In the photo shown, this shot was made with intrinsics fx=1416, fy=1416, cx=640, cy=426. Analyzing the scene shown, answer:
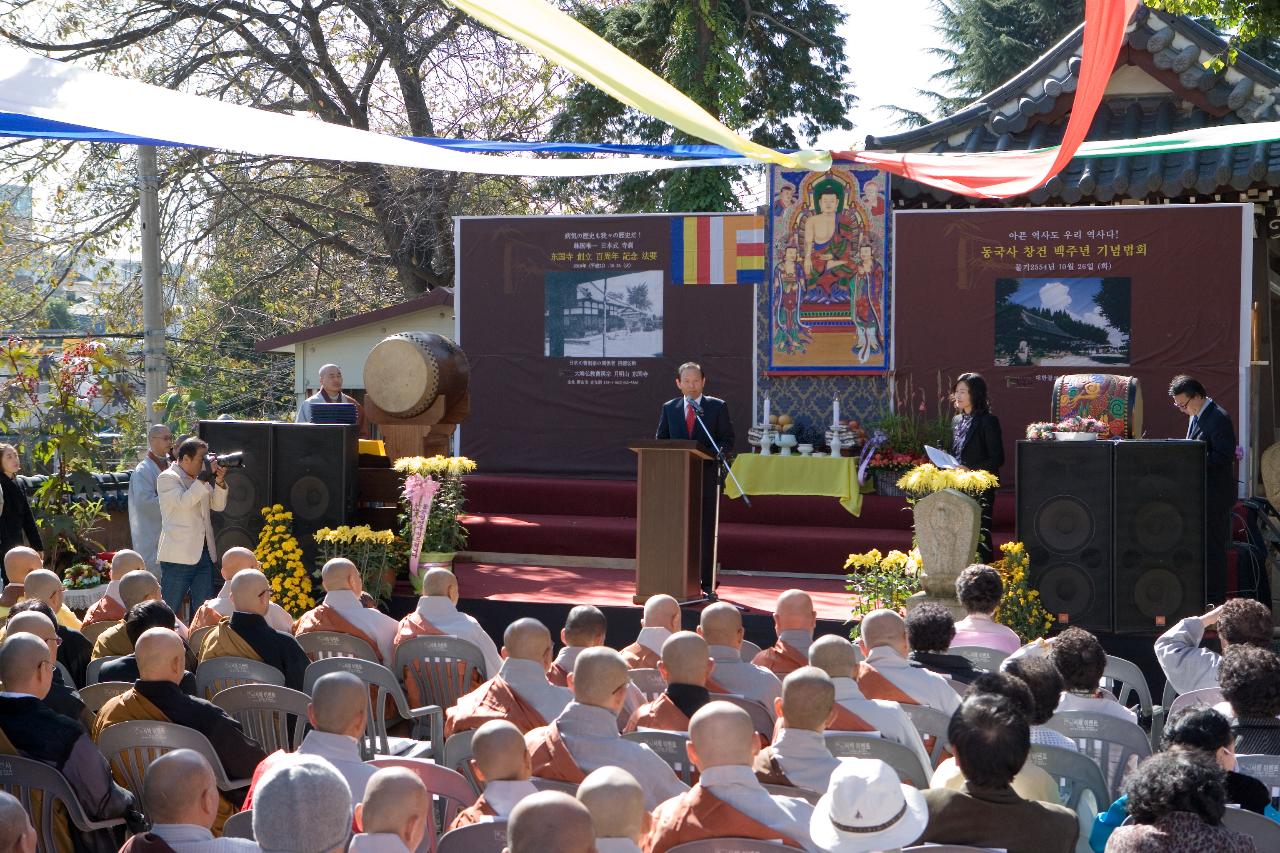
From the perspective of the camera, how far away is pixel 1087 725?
471cm

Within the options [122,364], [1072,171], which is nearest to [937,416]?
[1072,171]

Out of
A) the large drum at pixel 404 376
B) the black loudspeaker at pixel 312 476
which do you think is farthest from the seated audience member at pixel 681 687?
the large drum at pixel 404 376

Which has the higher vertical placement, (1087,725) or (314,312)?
(314,312)

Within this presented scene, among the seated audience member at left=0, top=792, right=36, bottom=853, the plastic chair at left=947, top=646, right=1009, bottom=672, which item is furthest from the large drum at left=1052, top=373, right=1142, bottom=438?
the seated audience member at left=0, top=792, right=36, bottom=853

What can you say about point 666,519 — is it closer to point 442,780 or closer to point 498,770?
point 442,780

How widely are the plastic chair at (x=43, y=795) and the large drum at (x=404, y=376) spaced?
24.0 feet

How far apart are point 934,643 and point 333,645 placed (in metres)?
2.75

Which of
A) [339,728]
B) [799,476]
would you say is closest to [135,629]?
[339,728]

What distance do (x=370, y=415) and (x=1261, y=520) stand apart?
7.04 m

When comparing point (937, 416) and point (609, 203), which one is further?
point (609, 203)

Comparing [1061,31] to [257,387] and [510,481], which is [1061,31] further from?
[510,481]

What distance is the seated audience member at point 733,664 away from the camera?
5.49 metres

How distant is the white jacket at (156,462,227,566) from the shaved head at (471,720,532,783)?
585 cm

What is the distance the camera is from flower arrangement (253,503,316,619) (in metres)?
9.93
